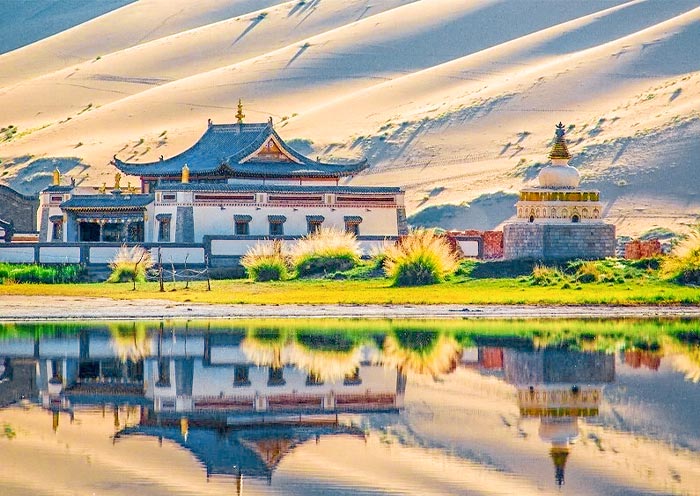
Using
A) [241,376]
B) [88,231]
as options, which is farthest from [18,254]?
[241,376]

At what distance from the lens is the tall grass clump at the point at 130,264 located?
57.9m

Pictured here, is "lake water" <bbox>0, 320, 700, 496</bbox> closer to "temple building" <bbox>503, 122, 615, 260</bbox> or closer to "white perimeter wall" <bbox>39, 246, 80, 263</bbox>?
"temple building" <bbox>503, 122, 615, 260</bbox>

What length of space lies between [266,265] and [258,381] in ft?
86.1

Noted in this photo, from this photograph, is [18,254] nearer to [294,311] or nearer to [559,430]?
[294,311]

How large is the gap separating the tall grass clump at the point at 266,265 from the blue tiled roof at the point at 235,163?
8.99m

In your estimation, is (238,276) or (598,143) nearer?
(238,276)

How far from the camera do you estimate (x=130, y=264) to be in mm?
58438

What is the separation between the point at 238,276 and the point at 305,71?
2932 inches

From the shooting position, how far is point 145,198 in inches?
2648

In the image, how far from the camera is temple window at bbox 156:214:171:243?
65.1 m

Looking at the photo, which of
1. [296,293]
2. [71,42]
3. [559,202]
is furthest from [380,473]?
[71,42]

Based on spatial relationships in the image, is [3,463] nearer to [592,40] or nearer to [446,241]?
[446,241]

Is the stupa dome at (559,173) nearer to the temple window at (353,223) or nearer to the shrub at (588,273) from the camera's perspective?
the shrub at (588,273)

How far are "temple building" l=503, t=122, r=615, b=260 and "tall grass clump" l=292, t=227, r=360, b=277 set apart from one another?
5320mm
